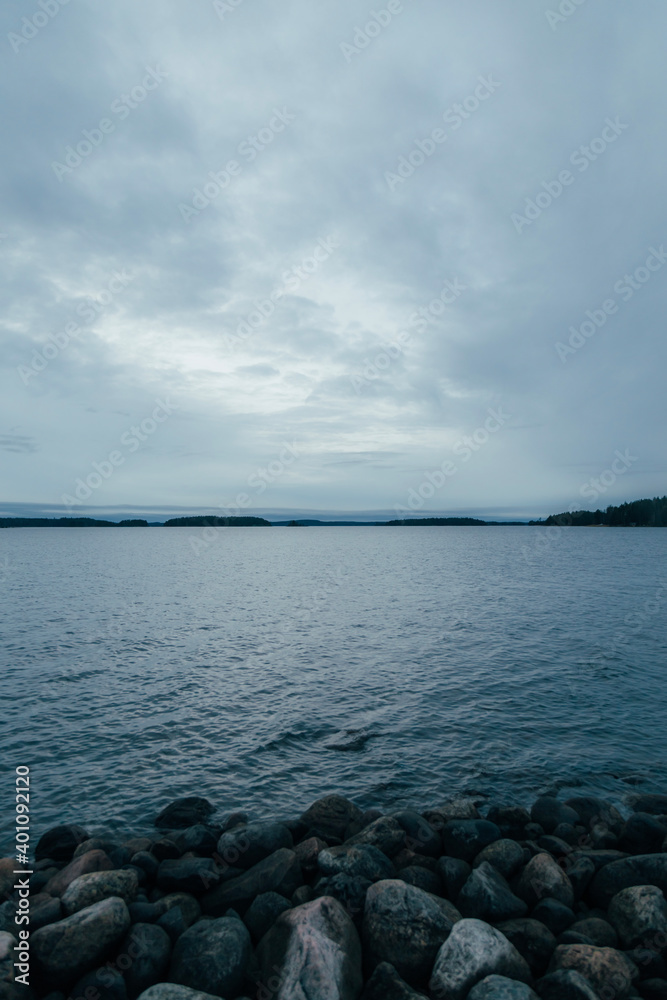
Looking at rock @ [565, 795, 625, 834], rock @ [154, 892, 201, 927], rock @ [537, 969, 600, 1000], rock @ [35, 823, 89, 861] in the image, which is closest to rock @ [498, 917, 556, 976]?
rock @ [537, 969, 600, 1000]

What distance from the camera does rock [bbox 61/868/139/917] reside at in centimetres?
1004

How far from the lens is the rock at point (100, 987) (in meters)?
8.43

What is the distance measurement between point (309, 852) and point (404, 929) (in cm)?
326

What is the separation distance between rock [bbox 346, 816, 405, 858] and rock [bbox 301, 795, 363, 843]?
1.00 meters

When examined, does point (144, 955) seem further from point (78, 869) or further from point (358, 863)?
point (358, 863)

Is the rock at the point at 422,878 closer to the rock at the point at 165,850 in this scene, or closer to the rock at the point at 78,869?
the rock at the point at 165,850

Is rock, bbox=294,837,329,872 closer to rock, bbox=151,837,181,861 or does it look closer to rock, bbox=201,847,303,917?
rock, bbox=201,847,303,917

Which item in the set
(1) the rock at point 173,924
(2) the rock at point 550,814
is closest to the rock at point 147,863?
(1) the rock at point 173,924

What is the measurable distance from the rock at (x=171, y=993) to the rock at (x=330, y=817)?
5.66 m

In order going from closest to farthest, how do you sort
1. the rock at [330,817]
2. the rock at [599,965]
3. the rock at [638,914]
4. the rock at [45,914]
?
the rock at [599,965] → the rock at [638,914] → the rock at [45,914] → the rock at [330,817]

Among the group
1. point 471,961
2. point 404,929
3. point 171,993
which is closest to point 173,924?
point 171,993

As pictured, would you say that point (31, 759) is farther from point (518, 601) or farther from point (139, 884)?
point (518, 601)

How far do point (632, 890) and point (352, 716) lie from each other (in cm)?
1395

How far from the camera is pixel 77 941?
8891 millimetres
